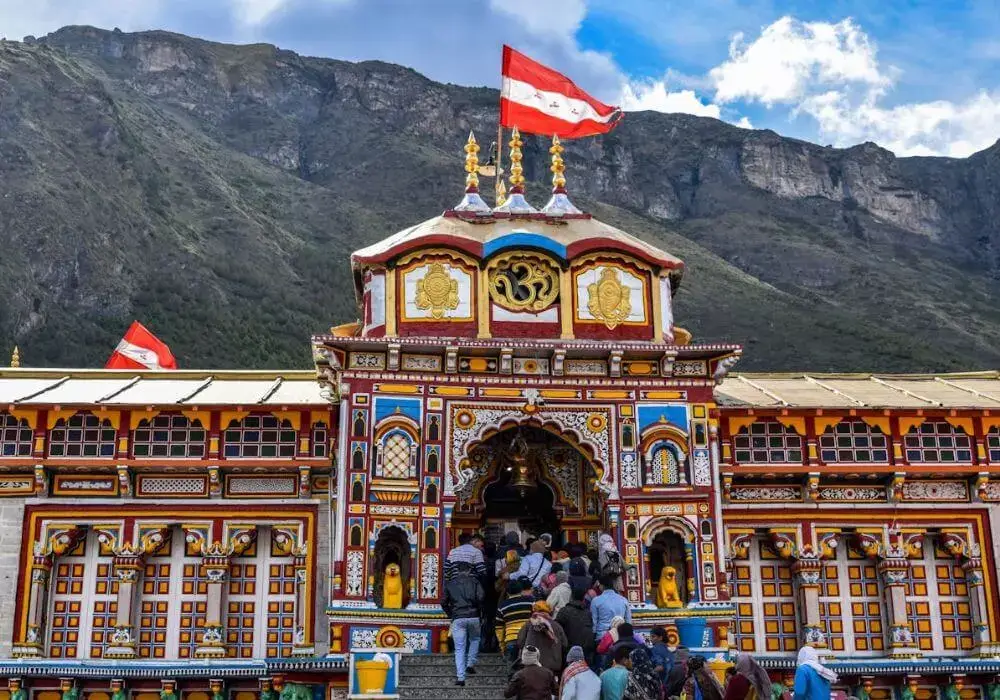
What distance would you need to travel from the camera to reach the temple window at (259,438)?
23.2 m

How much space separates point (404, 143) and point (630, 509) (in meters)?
93.8

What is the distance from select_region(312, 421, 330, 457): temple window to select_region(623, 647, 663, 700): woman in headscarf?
10.1 meters

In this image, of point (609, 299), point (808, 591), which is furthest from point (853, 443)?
point (609, 299)

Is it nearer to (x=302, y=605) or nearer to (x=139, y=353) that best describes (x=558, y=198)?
(x=302, y=605)

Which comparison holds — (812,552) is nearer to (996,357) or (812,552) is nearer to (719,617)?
(719,617)

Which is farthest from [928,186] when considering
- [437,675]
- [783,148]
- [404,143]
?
[437,675]

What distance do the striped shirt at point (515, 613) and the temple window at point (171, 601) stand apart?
798 cm

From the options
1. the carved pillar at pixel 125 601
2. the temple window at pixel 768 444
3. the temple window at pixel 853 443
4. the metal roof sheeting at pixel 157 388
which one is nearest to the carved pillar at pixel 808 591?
the temple window at pixel 768 444

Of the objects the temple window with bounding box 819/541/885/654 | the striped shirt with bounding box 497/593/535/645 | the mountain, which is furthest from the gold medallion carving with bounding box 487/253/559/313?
the mountain

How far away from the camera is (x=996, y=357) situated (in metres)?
78.1

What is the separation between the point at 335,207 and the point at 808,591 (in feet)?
253

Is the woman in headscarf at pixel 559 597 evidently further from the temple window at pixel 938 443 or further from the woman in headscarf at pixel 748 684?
the temple window at pixel 938 443

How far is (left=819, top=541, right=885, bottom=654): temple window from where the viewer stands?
24.1 metres

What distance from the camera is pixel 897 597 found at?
2403 cm
